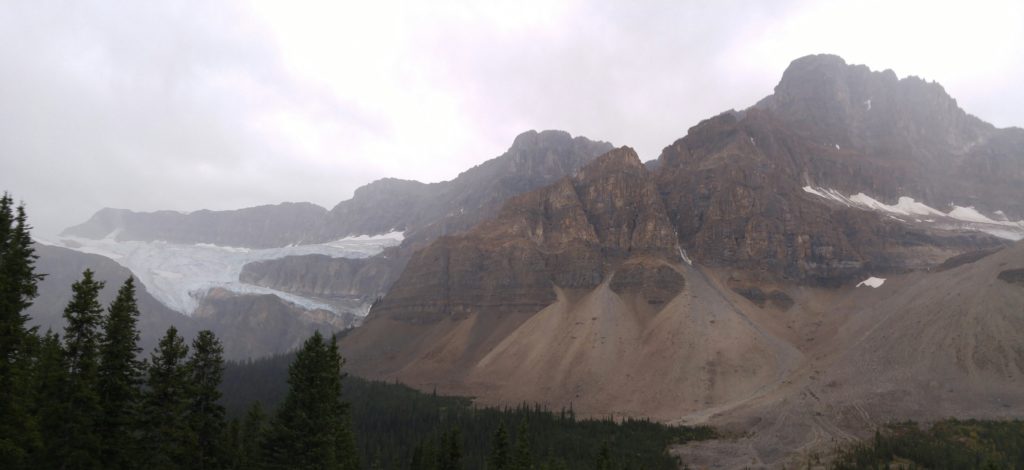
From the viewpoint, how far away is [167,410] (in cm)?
2583

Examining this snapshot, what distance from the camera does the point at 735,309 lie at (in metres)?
164

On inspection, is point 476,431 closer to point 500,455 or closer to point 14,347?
point 500,455

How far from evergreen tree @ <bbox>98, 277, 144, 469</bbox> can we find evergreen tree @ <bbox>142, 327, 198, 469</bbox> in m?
0.64

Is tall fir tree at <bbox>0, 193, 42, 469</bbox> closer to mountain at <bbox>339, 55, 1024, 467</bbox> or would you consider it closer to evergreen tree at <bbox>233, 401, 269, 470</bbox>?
evergreen tree at <bbox>233, 401, 269, 470</bbox>

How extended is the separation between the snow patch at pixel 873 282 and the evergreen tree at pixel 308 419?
183102 mm

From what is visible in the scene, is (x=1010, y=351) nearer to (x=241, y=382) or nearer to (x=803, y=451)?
(x=803, y=451)

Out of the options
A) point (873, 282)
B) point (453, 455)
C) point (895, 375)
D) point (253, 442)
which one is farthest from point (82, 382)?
point (873, 282)

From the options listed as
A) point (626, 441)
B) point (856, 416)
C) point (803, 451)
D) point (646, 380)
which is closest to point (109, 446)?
point (626, 441)

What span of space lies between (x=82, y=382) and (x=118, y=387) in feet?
4.73

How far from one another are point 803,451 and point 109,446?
95.5 meters

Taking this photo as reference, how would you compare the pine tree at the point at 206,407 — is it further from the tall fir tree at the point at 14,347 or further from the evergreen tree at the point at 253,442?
the tall fir tree at the point at 14,347

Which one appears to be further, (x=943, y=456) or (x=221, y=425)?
(x=943, y=456)

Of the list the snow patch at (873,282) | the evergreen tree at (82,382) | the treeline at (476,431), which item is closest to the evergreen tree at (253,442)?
the evergreen tree at (82,382)

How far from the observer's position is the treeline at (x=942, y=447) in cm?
8474
